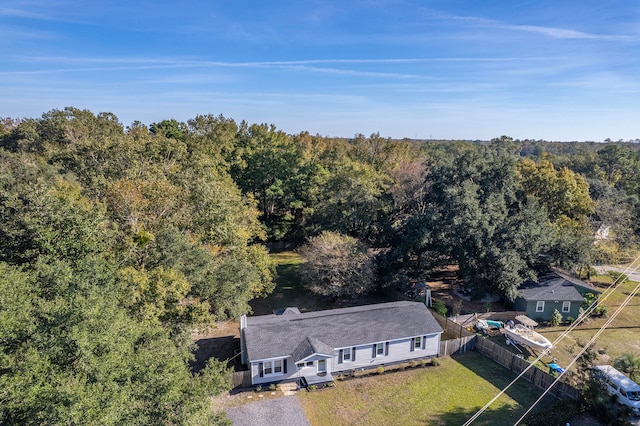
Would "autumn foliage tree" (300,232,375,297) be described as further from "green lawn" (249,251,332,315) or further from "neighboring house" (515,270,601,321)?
"neighboring house" (515,270,601,321)

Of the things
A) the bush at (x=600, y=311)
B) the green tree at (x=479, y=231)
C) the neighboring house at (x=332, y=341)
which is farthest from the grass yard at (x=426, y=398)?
the bush at (x=600, y=311)

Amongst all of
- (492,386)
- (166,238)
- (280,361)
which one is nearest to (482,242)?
(492,386)

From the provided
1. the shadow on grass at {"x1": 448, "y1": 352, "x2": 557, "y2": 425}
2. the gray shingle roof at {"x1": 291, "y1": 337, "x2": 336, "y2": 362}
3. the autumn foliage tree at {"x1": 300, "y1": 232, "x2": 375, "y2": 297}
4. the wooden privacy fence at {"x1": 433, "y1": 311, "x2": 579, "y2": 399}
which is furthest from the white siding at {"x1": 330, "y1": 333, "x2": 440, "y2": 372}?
the autumn foliage tree at {"x1": 300, "y1": 232, "x2": 375, "y2": 297}

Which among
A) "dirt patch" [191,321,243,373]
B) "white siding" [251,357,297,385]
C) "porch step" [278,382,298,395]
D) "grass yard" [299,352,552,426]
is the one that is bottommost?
"grass yard" [299,352,552,426]

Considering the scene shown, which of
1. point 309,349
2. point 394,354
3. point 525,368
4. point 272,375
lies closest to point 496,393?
point 525,368

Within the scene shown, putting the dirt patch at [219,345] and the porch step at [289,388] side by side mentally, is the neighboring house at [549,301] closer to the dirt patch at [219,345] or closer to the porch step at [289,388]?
the porch step at [289,388]
